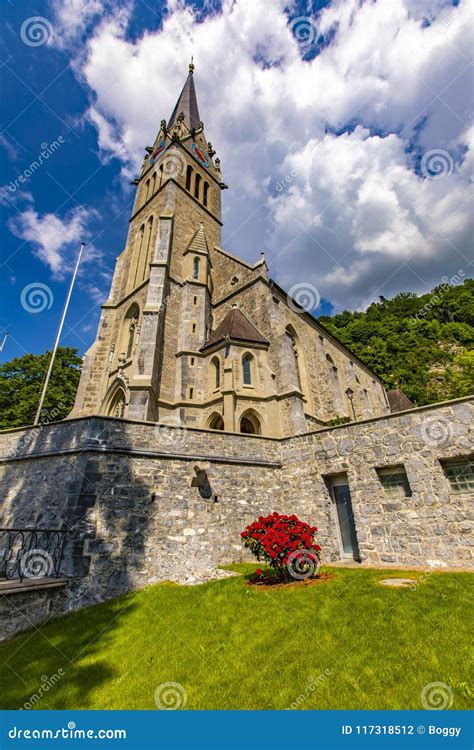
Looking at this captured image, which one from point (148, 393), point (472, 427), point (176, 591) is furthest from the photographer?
point (148, 393)

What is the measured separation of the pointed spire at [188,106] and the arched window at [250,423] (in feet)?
109

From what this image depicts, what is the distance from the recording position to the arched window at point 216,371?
701 inches

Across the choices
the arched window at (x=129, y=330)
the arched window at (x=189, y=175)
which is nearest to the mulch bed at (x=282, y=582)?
the arched window at (x=129, y=330)

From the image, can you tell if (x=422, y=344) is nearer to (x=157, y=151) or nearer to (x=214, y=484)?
(x=157, y=151)

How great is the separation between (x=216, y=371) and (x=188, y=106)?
34.7 m

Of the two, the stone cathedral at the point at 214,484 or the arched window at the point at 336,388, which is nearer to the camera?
the stone cathedral at the point at 214,484

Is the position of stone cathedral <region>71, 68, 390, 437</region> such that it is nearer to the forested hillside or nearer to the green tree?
the green tree

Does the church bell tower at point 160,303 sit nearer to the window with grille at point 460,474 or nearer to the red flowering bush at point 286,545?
the red flowering bush at point 286,545

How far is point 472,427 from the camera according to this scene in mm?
8273

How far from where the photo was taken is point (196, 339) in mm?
19469

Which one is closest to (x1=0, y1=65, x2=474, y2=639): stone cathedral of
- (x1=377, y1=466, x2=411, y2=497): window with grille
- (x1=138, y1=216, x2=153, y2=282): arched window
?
(x1=377, y1=466, x2=411, y2=497): window with grille

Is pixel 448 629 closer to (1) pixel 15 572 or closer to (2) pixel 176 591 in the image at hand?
(2) pixel 176 591

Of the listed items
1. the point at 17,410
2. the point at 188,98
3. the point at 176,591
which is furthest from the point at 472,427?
the point at 188,98

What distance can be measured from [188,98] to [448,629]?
159ft
